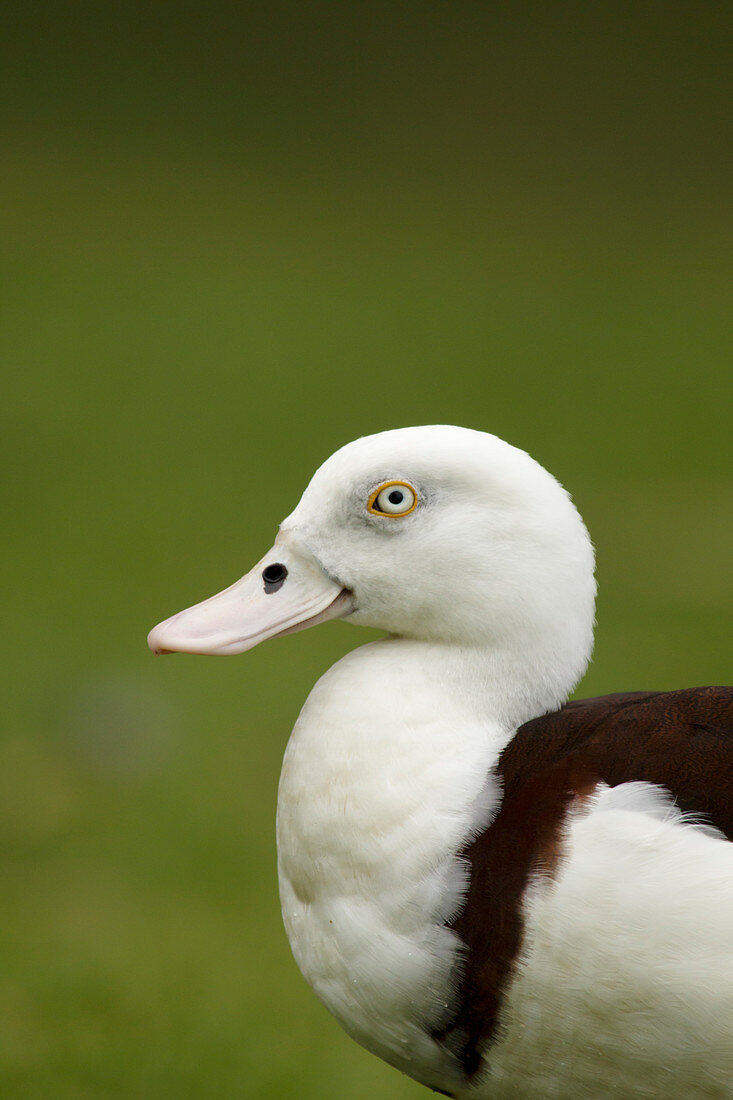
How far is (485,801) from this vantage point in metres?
1.40

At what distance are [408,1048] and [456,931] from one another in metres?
0.16

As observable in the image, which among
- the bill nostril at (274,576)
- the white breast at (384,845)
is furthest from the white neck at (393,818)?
the bill nostril at (274,576)

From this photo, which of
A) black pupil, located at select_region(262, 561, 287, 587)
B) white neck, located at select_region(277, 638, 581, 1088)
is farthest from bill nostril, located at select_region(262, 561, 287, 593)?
white neck, located at select_region(277, 638, 581, 1088)

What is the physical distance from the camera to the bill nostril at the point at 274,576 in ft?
5.05

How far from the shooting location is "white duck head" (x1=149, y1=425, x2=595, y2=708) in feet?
4.82

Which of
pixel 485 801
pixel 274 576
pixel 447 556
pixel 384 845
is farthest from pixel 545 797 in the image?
pixel 274 576

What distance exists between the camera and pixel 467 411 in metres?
6.02

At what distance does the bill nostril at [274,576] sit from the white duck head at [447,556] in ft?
0.06

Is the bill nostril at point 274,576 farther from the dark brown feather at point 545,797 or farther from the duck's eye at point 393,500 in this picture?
the dark brown feather at point 545,797

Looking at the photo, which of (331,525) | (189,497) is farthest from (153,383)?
(331,525)

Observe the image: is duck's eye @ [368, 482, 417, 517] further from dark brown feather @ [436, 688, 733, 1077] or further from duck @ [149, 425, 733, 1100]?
dark brown feather @ [436, 688, 733, 1077]

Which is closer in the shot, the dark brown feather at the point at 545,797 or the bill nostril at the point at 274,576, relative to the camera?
the dark brown feather at the point at 545,797

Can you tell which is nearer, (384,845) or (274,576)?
(384,845)

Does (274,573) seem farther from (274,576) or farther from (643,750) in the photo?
(643,750)
